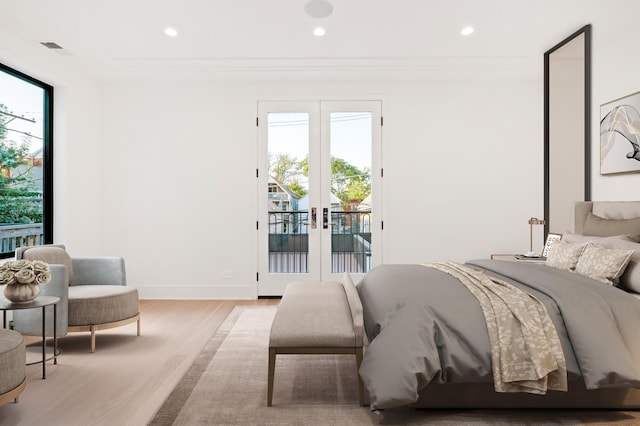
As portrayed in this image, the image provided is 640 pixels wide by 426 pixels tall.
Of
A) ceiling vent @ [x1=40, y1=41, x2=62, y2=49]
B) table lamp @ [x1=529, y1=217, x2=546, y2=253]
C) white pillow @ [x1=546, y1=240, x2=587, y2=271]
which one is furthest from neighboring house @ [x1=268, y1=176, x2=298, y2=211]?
white pillow @ [x1=546, y1=240, x2=587, y2=271]

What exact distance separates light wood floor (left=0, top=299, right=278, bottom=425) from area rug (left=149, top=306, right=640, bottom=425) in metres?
0.16

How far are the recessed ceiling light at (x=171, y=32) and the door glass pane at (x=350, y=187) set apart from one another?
1.96m

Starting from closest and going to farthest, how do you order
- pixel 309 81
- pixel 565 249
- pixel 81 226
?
1. pixel 565 249
2. pixel 81 226
3. pixel 309 81

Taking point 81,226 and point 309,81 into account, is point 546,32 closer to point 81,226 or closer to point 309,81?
point 309,81

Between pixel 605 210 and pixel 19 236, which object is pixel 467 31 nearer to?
pixel 605 210

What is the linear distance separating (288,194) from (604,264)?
10.8ft

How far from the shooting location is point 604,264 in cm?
258

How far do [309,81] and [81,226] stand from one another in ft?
10.2

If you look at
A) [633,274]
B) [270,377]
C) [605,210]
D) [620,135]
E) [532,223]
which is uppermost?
[620,135]

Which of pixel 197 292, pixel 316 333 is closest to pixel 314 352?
pixel 316 333

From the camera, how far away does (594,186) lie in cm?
375

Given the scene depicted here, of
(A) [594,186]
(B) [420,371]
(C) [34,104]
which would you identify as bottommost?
(B) [420,371]

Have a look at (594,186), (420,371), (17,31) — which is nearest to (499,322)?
(420,371)

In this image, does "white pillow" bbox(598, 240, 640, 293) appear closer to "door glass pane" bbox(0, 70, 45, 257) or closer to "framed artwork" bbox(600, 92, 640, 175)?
"framed artwork" bbox(600, 92, 640, 175)
